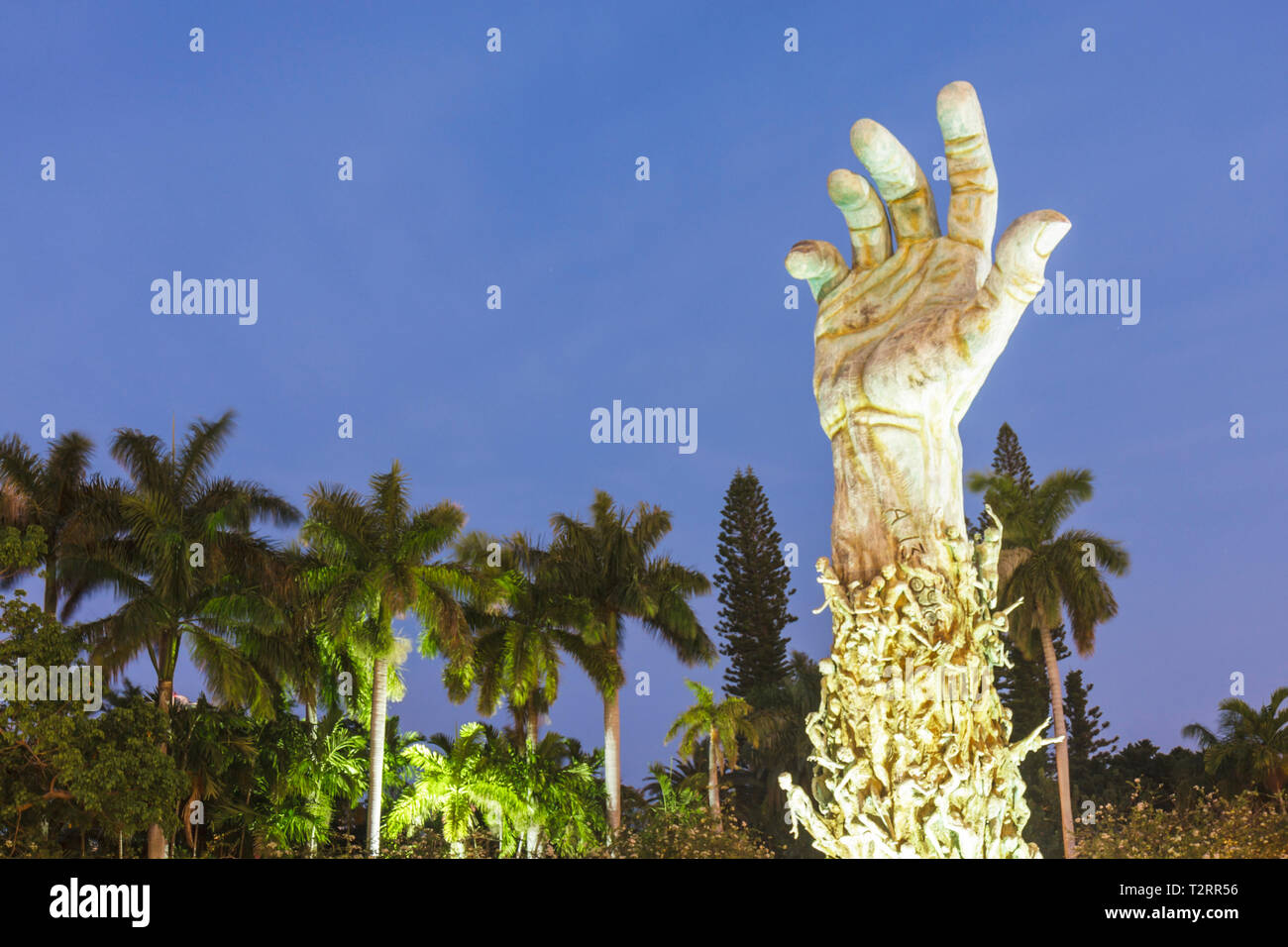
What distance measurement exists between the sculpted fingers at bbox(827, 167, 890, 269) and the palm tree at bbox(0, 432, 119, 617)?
1979 centimetres

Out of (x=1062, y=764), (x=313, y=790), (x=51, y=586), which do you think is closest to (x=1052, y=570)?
(x=1062, y=764)

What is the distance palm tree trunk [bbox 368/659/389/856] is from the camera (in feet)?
72.6

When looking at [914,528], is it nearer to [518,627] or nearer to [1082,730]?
[518,627]

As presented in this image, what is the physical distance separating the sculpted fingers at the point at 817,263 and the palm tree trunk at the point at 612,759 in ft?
60.4

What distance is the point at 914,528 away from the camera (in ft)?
21.7

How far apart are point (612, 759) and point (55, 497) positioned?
12804 mm

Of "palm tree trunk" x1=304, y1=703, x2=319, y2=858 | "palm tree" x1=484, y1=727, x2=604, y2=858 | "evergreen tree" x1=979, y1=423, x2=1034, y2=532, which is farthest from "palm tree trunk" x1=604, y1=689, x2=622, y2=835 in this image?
"evergreen tree" x1=979, y1=423, x2=1034, y2=532

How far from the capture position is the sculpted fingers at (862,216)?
23.3ft

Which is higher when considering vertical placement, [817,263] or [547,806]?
[817,263]

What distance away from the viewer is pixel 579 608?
26016 millimetres

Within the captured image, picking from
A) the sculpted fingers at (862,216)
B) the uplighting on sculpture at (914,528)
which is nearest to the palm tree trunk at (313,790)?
the uplighting on sculpture at (914,528)

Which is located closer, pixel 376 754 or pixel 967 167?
pixel 967 167

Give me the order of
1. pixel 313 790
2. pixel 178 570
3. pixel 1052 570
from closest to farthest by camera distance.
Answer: pixel 178 570, pixel 313 790, pixel 1052 570
